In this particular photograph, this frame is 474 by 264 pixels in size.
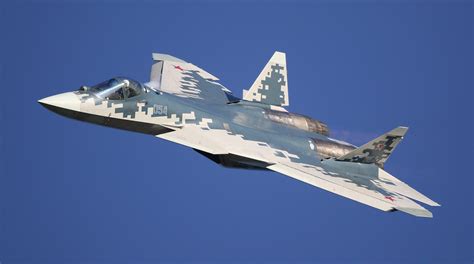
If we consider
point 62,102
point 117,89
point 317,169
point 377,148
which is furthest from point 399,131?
point 62,102

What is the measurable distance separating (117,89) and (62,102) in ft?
7.10

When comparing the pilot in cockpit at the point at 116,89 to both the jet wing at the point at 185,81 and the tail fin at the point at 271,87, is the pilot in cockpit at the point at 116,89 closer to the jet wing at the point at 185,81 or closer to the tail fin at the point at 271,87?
the jet wing at the point at 185,81

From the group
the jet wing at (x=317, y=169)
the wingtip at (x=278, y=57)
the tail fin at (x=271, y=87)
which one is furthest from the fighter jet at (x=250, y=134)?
the wingtip at (x=278, y=57)

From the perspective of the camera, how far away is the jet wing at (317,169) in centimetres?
3366

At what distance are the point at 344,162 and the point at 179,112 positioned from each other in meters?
6.67

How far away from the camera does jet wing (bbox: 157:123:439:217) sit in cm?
3366

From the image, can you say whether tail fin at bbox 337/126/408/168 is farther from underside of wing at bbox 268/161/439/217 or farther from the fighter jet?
underside of wing at bbox 268/161/439/217

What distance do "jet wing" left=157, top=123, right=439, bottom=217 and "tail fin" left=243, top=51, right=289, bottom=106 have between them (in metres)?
4.80

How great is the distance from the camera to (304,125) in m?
38.6

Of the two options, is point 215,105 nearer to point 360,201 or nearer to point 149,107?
point 149,107

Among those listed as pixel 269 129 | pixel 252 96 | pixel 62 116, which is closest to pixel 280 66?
pixel 252 96

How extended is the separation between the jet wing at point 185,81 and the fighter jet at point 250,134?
14 centimetres

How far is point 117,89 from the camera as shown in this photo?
34250 millimetres

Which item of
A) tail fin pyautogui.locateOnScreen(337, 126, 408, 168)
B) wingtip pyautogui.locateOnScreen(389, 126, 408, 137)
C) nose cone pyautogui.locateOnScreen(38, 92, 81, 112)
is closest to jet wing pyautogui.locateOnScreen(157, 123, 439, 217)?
tail fin pyautogui.locateOnScreen(337, 126, 408, 168)
